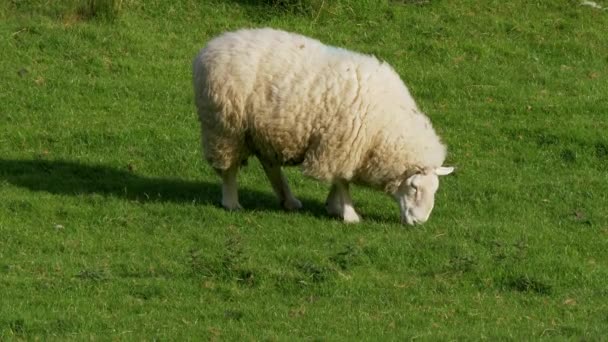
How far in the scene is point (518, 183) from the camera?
15.2 meters

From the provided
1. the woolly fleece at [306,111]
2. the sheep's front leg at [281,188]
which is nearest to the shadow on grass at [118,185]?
the sheep's front leg at [281,188]

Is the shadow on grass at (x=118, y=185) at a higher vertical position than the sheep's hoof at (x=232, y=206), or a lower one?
lower

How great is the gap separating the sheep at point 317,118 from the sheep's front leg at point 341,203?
1 cm

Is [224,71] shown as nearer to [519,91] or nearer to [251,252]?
[251,252]

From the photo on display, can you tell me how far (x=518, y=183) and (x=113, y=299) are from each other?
6025 mm

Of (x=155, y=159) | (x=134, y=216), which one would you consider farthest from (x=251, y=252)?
(x=155, y=159)

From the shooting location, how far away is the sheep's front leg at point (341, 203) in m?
13.8

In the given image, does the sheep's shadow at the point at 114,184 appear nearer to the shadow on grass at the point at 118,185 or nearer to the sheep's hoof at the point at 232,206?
the shadow on grass at the point at 118,185

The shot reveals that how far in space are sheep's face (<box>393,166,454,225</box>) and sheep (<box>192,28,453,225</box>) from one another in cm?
1

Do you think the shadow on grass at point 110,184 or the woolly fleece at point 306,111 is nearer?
the woolly fleece at point 306,111

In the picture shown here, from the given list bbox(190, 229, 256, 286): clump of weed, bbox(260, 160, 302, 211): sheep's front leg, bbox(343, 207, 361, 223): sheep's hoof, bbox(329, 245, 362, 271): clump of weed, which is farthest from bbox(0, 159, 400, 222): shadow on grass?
bbox(190, 229, 256, 286): clump of weed

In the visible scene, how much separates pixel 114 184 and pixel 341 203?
2.60m

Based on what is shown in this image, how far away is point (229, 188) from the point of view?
14.0m

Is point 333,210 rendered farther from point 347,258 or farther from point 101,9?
point 101,9
